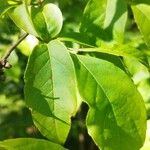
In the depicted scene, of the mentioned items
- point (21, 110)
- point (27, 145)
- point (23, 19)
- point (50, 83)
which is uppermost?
point (23, 19)

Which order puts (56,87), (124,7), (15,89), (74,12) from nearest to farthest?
1. (56,87)
2. (124,7)
3. (74,12)
4. (15,89)

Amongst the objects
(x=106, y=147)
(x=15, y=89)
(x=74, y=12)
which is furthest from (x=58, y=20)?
(x=15, y=89)

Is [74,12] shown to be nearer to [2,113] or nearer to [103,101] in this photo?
[103,101]

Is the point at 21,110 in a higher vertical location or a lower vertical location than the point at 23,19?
lower

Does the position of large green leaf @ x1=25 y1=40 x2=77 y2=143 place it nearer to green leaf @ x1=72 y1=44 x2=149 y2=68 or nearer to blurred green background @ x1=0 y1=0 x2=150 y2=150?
green leaf @ x1=72 y1=44 x2=149 y2=68

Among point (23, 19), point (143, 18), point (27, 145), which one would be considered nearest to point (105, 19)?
point (143, 18)

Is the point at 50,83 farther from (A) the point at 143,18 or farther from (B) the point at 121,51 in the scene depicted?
(A) the point at 143,18

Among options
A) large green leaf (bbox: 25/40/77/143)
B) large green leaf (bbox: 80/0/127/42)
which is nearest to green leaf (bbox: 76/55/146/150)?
large green leaf (bbox: 25/40/77/143)
